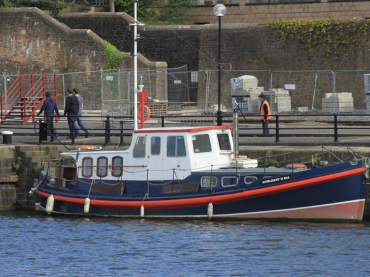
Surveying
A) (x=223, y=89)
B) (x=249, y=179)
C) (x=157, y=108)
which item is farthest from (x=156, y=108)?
(x=249, y=179)

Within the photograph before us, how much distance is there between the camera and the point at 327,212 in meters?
14.3

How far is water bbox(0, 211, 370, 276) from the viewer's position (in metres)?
11.4

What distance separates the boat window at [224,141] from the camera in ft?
51.4

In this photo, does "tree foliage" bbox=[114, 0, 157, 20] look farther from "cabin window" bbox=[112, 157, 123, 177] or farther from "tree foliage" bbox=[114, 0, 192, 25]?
"cabin window" bbox=[112, 157, 123, 177]

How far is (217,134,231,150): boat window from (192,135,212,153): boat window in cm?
43

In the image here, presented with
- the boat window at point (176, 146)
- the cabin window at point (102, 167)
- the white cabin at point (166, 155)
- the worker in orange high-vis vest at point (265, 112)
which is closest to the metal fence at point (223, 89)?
the worker in orange high-vis vest at point (265, 112)

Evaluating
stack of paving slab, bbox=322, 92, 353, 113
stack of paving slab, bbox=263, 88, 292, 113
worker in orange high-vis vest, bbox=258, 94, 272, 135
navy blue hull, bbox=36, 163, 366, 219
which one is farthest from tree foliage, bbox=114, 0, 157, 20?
navy blue hull, bbox=36, 163, 366, 219

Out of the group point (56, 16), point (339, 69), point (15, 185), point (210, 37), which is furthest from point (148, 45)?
point (15, 185)

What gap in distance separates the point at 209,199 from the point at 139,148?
224cm

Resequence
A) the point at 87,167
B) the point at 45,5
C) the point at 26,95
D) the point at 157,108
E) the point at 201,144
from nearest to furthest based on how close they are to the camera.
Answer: the point at 201,144 < the point at 87,167 < the point at 157,108 < the point at 26,95 < the point at 45,5

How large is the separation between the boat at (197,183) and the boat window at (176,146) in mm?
24

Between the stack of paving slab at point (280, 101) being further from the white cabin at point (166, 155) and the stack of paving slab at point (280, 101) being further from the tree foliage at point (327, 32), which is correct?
the white cabin at point (166, 155)

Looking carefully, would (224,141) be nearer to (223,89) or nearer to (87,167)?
(87,167)

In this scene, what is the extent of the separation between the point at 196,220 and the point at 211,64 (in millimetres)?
21057
